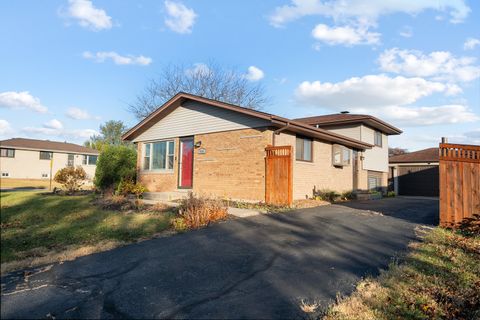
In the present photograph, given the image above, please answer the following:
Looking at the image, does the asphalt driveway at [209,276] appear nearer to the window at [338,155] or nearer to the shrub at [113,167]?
the window at [338,155]

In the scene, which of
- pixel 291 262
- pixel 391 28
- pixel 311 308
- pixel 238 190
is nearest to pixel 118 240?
pixel 291 262

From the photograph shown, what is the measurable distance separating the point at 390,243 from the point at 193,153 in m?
9.87

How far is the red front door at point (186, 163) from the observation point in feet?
47.3

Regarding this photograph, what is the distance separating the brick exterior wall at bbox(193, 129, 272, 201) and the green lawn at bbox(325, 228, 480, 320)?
6.75 metres

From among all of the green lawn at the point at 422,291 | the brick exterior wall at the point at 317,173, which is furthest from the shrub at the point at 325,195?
the green lawn at the point at 422,291

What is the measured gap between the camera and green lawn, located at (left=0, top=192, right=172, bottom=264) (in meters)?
5.27

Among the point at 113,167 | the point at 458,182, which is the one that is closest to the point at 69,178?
the point at 113,167

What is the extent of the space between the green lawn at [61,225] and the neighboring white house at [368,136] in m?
14.0

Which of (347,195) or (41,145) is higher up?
(41,145)

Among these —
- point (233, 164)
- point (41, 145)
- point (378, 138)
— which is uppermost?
point (41, 145)

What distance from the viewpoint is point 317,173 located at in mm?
13875

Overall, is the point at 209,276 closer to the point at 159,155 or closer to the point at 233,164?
the point at 233,164

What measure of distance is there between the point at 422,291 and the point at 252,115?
8471 mm

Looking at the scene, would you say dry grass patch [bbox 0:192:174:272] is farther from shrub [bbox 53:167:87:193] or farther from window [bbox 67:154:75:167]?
window [bbox 67:154:75:167]
